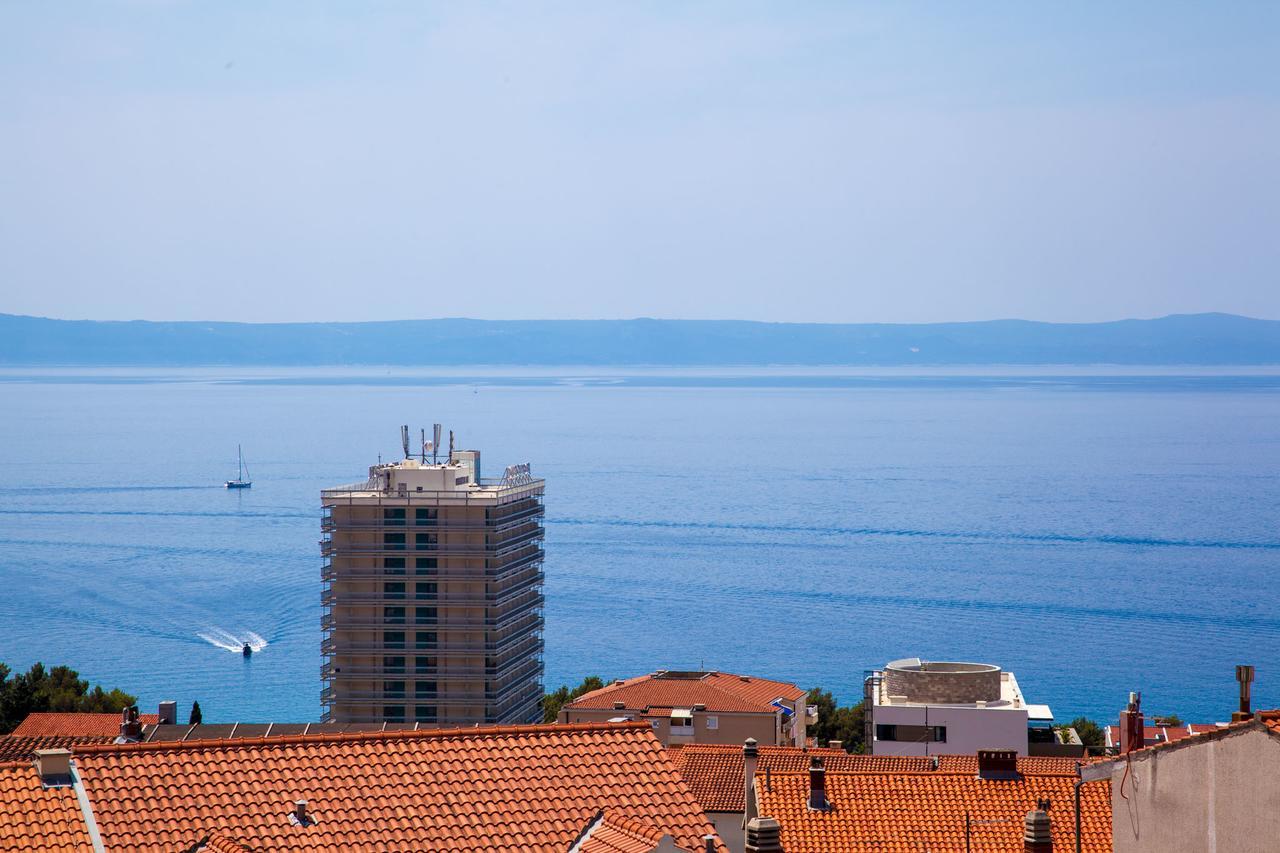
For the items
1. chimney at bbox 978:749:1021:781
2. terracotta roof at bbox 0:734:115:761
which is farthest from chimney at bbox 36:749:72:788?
terracotta roof at bbox 0:734:115:761

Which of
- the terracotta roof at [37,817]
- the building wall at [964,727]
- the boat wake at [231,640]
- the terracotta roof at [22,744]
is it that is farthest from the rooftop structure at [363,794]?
the boat wake at [231,640]

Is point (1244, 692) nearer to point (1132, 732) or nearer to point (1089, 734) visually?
point (1132, 732)

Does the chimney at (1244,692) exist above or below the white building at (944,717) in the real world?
above

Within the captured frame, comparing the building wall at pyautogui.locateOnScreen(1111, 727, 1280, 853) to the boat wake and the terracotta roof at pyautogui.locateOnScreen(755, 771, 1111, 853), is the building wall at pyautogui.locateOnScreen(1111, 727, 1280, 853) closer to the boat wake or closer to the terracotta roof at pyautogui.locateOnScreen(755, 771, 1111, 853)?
the terracotta roof at pyautogui.locateOnScreen(755, 771, 1111, 853)

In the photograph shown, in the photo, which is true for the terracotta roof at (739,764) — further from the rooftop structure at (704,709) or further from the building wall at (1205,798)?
the rooftop structure at (704,709)

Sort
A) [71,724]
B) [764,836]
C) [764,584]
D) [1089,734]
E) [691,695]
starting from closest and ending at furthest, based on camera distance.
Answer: [764,836], [71,724], [691,695], [1089,734], [764,584]

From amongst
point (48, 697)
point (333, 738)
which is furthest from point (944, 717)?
point (48, 697)

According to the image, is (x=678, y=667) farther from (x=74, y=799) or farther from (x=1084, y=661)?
(x=74, y=799)

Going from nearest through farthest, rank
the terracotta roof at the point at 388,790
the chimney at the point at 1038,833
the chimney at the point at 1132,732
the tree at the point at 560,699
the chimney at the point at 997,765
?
the terracotta roof at the point at 388,790
the chimney at the point at 1132,732
the chimney at the point at 1038,833
the chimney at the point at 997,765
the tree at the point at 560,699

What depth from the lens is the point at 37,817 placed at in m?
11.1

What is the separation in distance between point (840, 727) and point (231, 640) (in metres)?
53.5

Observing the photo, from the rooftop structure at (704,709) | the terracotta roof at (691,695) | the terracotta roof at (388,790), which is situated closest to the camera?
the terracotta roof at (388,790)

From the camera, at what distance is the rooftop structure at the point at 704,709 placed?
51938 millimetres

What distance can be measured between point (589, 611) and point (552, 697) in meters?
45.6
